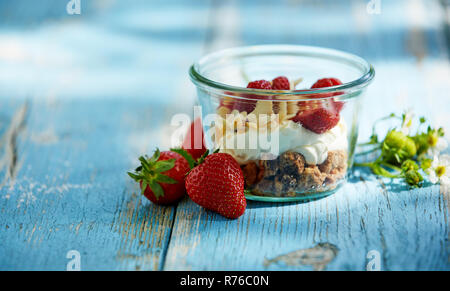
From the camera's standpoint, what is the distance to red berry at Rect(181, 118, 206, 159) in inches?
41.1

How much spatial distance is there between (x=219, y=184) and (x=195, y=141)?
0.21 meters

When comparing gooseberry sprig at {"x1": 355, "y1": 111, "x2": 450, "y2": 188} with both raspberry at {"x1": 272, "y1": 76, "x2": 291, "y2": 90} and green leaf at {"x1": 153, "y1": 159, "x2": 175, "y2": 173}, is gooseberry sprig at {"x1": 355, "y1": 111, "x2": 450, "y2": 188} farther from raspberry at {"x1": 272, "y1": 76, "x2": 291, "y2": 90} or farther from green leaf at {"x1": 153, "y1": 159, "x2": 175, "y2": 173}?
green leaf at {"x1": 153, "y1": 159, "x2": 175, "y2": 173}

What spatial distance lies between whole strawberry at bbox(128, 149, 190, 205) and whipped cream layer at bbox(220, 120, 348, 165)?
0.31 feet

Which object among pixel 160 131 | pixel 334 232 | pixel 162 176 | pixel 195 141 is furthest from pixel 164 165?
pixel 160 131

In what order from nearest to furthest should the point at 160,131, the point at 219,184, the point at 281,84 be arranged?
the point at 219,184 < the point at 281,84 < the point at 160,131

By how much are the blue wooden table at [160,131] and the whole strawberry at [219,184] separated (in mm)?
37

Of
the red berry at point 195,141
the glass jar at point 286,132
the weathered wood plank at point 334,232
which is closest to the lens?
the weathered wood plank at point 334,232

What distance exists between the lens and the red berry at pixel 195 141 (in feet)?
3.43

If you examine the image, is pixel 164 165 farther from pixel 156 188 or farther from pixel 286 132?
pixel 286 132


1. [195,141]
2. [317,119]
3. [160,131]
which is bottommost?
[160,131]

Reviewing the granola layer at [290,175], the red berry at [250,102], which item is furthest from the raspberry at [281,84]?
the granola layer at [290,175]

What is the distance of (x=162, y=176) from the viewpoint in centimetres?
91

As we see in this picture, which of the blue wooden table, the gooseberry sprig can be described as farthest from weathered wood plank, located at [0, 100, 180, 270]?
the gooseberry sprig

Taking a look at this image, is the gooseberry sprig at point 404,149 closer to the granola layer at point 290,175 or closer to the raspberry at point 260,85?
the granola layer at point 290,175
